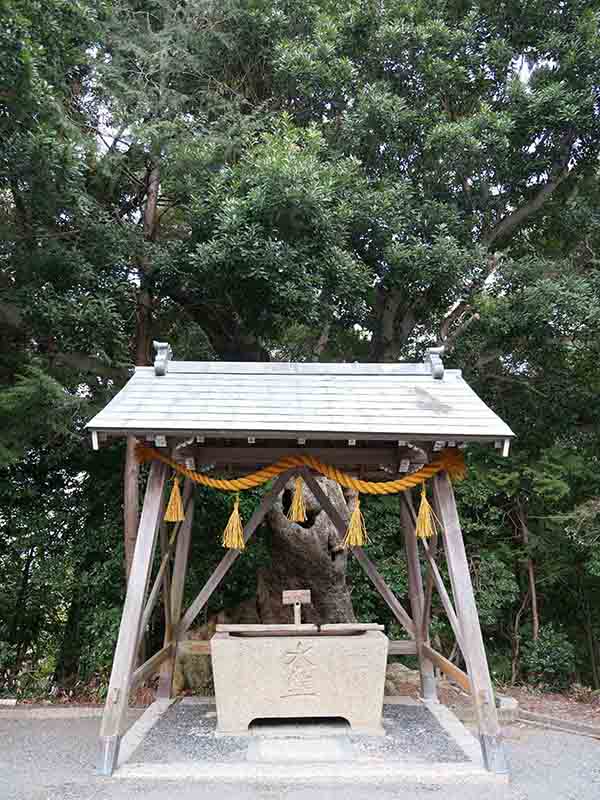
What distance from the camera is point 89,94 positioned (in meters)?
7.59

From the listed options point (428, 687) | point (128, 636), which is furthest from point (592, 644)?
point (128, 636)

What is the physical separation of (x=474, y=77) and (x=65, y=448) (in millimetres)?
7126

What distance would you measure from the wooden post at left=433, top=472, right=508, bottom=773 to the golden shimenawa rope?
0.53 ft

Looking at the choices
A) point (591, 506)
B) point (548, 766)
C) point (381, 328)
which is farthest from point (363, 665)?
point (381, 328)

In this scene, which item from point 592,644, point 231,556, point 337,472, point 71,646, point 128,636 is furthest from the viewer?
point 592,644

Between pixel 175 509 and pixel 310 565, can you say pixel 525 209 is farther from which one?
pixel 175 509

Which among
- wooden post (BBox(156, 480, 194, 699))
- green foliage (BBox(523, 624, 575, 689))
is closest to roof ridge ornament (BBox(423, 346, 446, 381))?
wooden post (BBox(156, 480, 194, 699))

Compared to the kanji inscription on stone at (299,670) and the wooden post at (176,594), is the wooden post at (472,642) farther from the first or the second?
the wooden post at (176,594)

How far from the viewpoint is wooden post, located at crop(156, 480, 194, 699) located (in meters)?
5.77

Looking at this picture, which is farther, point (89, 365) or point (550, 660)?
point (550, 660)

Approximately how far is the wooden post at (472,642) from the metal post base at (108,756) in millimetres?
2437

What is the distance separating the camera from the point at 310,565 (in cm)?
707

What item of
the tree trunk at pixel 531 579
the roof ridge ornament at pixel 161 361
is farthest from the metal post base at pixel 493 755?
the tree trunk at pixel 531 579

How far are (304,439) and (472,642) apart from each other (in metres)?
1.86
